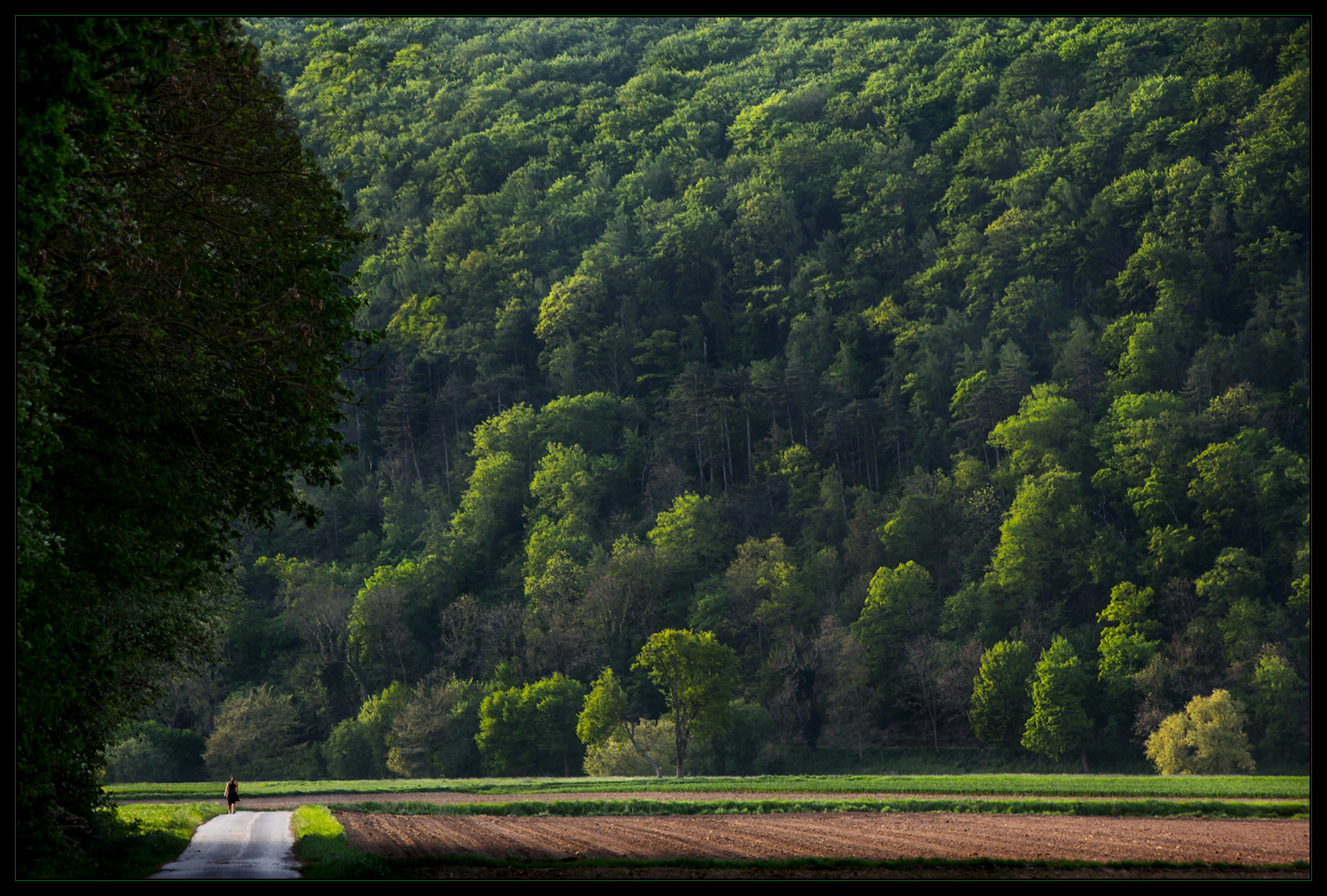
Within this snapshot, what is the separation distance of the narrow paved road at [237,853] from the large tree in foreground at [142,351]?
199 centimetres

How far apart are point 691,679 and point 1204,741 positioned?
33022 millimetres

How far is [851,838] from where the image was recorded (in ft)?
96.4

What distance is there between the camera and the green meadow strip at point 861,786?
4362 cm

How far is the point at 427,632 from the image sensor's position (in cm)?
11350

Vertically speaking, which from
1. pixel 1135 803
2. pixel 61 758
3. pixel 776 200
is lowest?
pixel 1135 803

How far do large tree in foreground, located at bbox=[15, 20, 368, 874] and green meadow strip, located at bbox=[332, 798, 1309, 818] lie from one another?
24.6 metres

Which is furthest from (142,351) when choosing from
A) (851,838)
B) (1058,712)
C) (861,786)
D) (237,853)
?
(1058,712)

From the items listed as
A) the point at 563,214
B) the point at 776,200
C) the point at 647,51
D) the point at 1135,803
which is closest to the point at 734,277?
the point at 776,200

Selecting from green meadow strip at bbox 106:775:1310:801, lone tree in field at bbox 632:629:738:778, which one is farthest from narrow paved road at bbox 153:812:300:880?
lone tree in field at bbox 632:629:738:778

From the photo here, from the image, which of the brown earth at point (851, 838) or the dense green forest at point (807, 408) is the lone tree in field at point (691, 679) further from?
the brown earth at point (851, 838)

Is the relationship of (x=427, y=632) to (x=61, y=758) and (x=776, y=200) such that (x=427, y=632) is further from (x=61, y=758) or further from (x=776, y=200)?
(x=61, y=758)

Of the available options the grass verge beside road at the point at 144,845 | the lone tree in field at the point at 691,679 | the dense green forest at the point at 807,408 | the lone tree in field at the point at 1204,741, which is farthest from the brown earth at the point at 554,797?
the lone tree in field at the point at 1204,741

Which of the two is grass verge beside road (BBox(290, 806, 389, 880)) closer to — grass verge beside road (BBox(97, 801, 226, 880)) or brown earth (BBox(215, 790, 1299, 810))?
grass verge beside road (BBox(97, 801, 226, 880))

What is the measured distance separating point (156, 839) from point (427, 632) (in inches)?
3635
